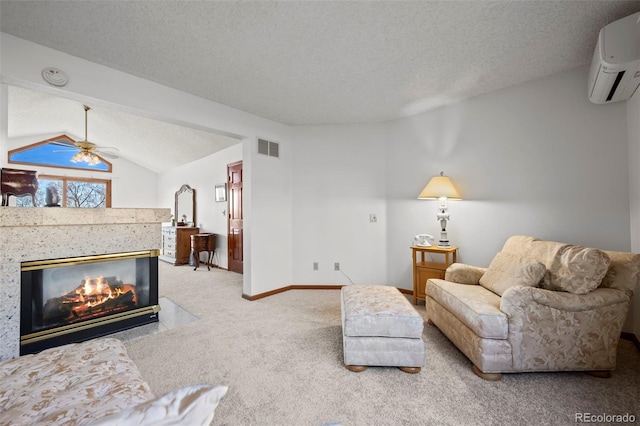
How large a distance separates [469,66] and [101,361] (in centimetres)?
342

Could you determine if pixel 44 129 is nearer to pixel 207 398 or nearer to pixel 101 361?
pixel 101 361

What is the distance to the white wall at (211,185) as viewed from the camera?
556cm

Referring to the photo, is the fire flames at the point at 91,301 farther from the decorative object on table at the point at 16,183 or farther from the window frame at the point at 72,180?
the window frame at the point at 72,180

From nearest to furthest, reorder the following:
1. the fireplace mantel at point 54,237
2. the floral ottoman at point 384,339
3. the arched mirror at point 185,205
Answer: the floral ottoman at point 384,339
the fireplace mantel at point 54,237
the arched mirror at point 185,205

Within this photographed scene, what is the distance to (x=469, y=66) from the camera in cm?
238

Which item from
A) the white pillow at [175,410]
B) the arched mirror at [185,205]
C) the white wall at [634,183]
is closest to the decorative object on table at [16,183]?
the white pillow at [175,410]

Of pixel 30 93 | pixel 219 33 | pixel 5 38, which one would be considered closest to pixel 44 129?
pixel 30 93

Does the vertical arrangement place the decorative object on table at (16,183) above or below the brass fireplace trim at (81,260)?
above

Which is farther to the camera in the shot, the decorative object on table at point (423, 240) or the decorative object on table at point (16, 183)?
the decorative object on table at point (423, 240)

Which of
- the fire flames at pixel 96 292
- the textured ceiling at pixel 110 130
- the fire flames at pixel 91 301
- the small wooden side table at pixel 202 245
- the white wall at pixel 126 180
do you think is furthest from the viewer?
the white wall at pixel 126 180

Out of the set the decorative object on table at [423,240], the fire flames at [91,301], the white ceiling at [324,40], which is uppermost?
the white ceiling at [324,40]

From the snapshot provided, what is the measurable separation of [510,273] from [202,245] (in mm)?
5364

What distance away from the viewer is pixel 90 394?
3.06 ft

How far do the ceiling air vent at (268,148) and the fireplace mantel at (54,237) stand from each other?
153 cm
